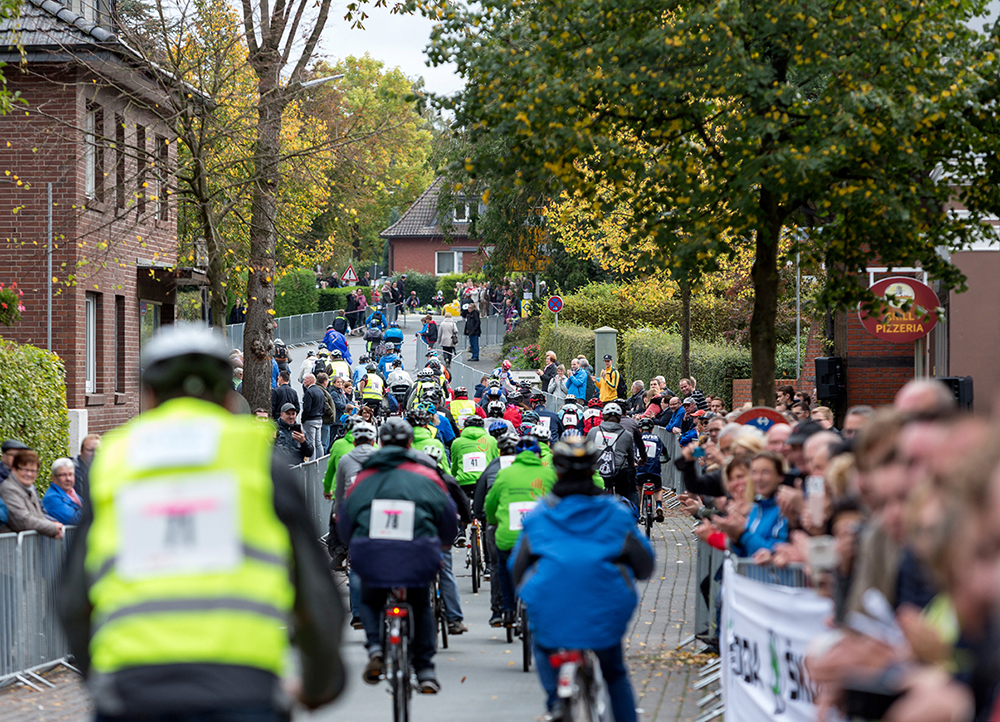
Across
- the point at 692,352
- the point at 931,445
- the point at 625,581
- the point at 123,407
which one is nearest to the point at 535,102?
the point at 625,581

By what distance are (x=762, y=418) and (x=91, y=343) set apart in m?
18.1

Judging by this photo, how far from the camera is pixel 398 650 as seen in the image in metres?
8.57

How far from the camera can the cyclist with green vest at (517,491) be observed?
1112 cm

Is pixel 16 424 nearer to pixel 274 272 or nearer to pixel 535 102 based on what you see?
pixel 274 272

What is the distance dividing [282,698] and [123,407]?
83.3ft

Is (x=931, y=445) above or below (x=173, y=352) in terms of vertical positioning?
below

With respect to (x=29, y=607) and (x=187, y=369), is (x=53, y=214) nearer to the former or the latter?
(x=29, y=607)

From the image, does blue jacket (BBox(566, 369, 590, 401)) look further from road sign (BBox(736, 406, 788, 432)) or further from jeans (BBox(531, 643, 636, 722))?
jeans (BBox(531, 643, 636, 722))

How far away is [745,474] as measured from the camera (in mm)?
9273

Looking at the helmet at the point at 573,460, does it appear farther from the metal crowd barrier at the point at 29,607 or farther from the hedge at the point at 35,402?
the hedge at the point at 35,402

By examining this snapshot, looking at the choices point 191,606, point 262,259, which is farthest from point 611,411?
point 191,606

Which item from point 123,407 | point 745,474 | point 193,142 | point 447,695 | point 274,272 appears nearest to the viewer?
point 745,474

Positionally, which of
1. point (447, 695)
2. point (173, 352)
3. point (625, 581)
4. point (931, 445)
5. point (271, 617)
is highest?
point (173, 352)

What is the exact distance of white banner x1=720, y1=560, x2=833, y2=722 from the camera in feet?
21.6
